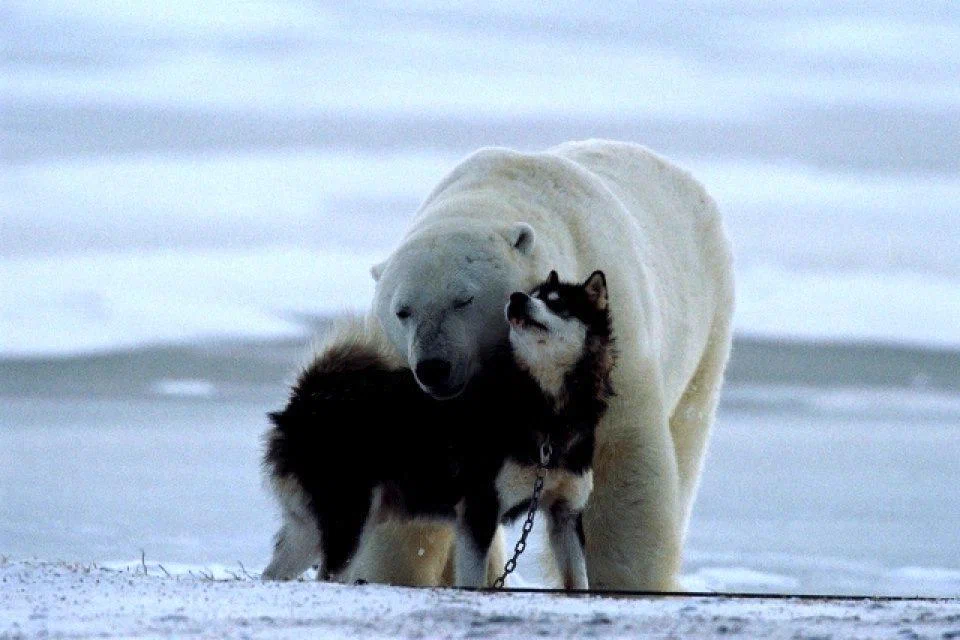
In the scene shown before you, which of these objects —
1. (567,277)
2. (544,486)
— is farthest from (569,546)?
(567,277)

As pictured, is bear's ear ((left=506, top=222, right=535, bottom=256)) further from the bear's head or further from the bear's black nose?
the bear's black nose

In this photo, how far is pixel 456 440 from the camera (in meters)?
5.24

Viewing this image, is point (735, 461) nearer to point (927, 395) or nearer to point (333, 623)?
point (927, 395)

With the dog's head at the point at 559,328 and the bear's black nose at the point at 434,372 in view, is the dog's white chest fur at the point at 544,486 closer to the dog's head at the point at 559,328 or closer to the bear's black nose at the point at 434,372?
the dog's head at the point at 559,328

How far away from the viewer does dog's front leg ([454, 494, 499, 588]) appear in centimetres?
500

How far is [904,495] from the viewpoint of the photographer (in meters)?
12.1

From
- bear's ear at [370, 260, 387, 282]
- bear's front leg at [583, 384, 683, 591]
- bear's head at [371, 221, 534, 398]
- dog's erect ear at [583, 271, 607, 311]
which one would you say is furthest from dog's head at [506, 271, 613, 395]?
bear's ear at [370, 260, 387, 282]

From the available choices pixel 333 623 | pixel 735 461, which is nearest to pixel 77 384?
pixel 735 461

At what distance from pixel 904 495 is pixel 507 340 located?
23.9 feet

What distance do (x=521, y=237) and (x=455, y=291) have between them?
32 cm

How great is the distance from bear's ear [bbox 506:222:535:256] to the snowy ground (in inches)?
61.7

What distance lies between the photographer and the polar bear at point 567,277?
5.49 metres

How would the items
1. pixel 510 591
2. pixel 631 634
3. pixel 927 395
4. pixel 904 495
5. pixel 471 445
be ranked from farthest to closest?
1. pixel 927 395
2. pixel 904 495
3. pixel 471 445
4. pixel 510 591
5. pixel 631 634

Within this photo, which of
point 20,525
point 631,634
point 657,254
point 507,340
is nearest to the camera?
point 631,634
